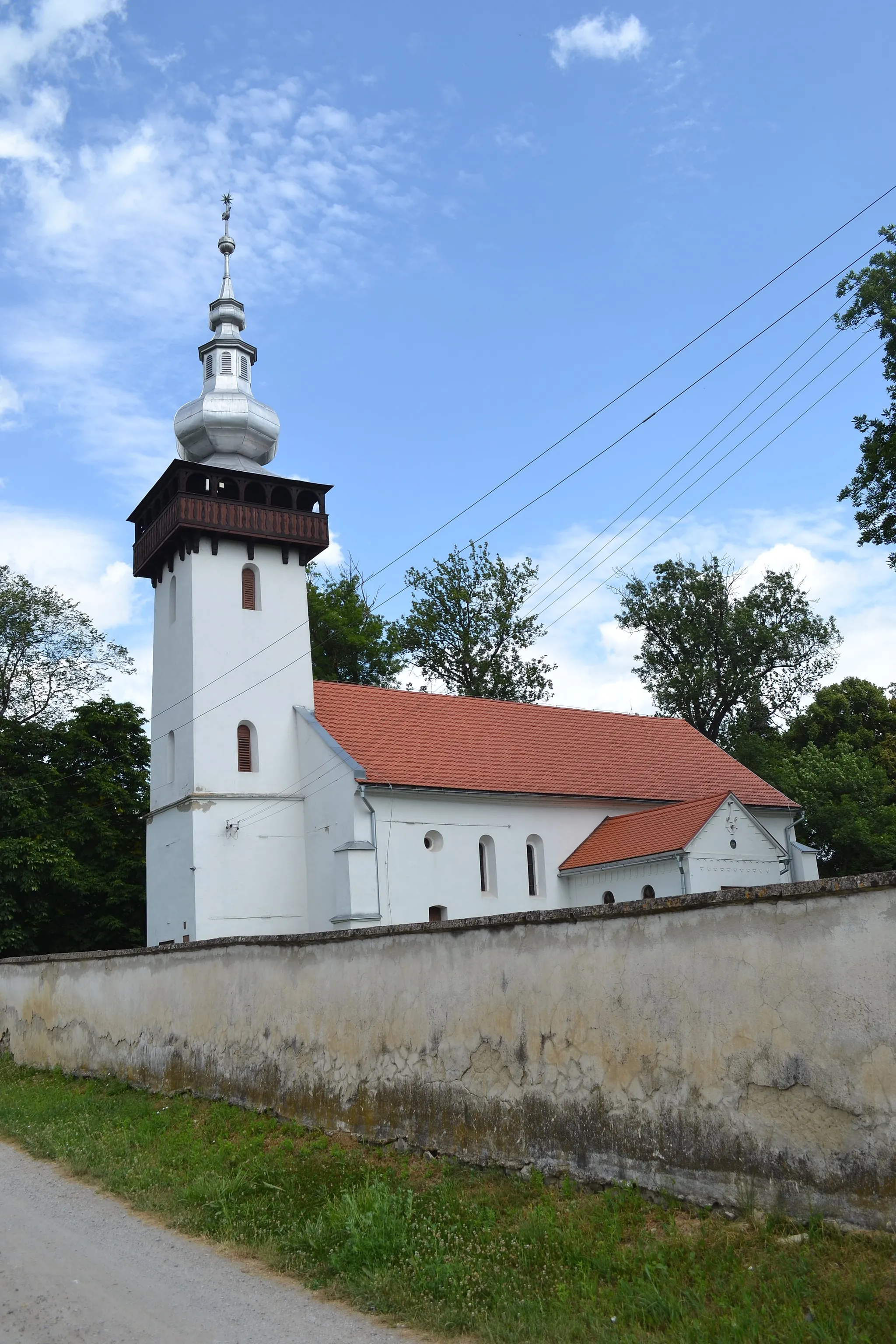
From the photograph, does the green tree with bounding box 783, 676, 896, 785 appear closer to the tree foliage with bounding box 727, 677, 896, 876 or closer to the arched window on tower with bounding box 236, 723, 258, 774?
the tree foliage with bounding box 727, 677, 896, 876

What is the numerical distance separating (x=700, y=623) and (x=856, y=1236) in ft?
136

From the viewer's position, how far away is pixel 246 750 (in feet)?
87.1

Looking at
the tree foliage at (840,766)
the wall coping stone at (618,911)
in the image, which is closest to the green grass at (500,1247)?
the wall coping stone at (618,911)

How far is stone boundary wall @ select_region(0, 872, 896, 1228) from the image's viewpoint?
5969 millimetres

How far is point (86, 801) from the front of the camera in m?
34.4

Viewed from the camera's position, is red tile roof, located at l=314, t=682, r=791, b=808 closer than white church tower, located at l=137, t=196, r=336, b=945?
No

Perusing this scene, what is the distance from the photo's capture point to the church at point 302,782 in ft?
82.3

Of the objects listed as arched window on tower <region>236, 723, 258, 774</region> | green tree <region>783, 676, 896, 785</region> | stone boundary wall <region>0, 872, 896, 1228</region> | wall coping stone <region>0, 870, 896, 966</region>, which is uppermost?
green tree <region>783, 676, 896, 785</region>

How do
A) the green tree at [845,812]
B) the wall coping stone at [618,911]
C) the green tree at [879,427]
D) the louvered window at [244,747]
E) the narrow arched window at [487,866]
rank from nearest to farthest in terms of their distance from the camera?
1. the wall coping stone at [618,911]
2. the green tree at [879,427]
3. the louvered window at [244,747]
4. the narrow arched window at [487,866]
5. the green tree at [845,812]

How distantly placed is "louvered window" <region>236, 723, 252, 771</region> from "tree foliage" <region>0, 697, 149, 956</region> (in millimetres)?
7353

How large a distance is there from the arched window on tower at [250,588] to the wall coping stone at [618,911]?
15818 mm

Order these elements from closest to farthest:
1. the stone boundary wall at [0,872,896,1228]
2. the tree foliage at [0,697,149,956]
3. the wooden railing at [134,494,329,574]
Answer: the stone boundary wall at [0,872,896,1228] → the wooden railing at [134,494,329,574] → the tree foliage at [0,697,149,956]

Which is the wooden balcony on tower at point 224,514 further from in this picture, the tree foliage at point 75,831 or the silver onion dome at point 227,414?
the tree foliage at point 75,831

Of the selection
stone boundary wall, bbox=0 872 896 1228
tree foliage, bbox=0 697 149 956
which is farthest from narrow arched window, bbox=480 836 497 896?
stone boundary wall, bbox=0 872 896 1228
